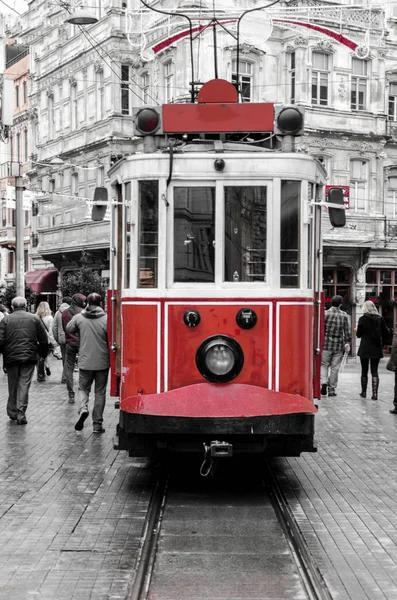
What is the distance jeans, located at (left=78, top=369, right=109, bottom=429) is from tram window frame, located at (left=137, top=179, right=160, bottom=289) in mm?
4123

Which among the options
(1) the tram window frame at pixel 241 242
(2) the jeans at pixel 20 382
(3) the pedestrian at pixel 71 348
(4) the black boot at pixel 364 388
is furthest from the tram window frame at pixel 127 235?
(4) the black boot at pixel 364 388

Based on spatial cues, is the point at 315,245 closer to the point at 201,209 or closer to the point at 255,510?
the point at 201,209

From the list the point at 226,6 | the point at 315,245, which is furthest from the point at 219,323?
the point at 226,6

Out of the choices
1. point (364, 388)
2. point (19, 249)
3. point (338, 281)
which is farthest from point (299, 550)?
point (338, 281)

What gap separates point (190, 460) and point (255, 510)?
2640 mm

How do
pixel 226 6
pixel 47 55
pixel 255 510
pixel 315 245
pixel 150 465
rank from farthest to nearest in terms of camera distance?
pixel 47 55 < pixel 226 6 < pixel 150 465 < pixel 315 245 < pixel 255 510

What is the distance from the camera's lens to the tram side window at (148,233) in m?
8.89

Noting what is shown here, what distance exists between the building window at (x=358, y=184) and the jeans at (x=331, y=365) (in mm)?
18409

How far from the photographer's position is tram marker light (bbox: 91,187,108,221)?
30.4 ft

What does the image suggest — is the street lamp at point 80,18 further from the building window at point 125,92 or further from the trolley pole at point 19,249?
the building window at point 125,92

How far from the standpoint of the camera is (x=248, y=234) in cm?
883

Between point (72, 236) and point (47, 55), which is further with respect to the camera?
point (47, 55)

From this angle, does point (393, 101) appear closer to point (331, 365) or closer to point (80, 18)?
point (80, 18)

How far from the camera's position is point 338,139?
120 feet
